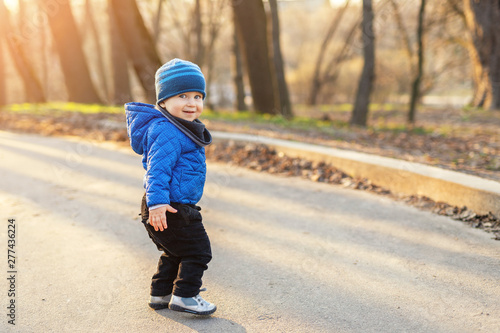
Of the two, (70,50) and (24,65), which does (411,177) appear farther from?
(24,65)

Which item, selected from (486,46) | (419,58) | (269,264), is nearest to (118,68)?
(419,58)

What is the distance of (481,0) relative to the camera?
1361 centimetres

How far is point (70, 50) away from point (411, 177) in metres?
15.6

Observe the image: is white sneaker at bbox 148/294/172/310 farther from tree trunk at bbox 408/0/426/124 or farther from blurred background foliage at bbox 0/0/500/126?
tree trunk at bbox 408/0/426/124

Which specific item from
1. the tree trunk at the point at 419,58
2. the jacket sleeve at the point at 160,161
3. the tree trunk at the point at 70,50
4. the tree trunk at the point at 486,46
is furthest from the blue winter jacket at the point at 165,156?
the tree trunk at the point at 70,50

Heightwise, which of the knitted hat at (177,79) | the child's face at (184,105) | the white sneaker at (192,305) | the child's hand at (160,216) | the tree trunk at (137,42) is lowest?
the white sneaker at (192,305)

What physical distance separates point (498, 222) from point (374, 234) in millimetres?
1077

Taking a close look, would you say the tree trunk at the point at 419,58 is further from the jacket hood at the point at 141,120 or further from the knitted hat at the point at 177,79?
the jacket hood at the point at 141,120

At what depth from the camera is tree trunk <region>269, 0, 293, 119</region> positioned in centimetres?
1376

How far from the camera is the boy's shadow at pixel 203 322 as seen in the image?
2.73 meters

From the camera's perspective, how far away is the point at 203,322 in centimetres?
283

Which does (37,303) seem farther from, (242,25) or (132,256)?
(242,25)

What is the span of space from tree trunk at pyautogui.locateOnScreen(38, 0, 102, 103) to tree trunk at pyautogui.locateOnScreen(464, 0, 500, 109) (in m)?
13.6

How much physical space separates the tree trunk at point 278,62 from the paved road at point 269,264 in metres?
8.37
